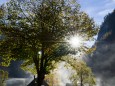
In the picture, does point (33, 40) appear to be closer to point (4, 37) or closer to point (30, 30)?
point (30, 30)

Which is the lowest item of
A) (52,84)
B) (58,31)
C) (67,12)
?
(52,84)

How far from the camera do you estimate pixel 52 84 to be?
97688 mm

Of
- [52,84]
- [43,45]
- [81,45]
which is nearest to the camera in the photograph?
[43,45]

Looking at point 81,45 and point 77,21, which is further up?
point 77,21

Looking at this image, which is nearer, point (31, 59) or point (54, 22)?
point (54, 22)

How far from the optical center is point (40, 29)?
3662cm

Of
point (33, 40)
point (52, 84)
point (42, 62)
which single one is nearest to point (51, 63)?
point (42, 62)

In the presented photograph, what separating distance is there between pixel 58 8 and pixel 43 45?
189 inches

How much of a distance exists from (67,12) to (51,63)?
6.74 meters

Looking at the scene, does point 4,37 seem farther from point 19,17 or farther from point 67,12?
point 67,12

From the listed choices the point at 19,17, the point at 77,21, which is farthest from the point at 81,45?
the point at 19,17

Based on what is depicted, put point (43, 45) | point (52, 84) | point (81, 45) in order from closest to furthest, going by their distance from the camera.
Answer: point (43, 45)
point (81, 45)
point (52, 84)

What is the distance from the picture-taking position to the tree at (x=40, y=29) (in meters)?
36.2

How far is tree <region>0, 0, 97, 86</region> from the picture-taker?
3619 centimetres
